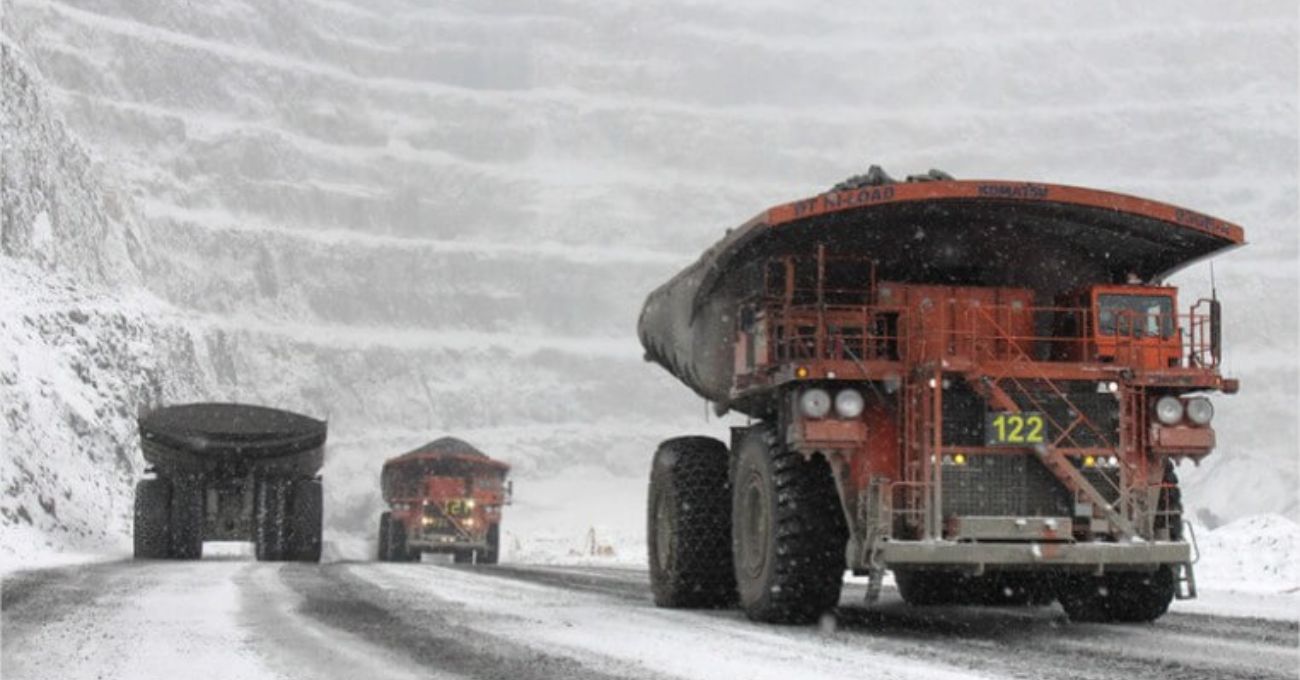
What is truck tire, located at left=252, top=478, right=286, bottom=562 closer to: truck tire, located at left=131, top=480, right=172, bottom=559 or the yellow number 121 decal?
truck tire, located at left=131, top=480, right=172, bottom=559

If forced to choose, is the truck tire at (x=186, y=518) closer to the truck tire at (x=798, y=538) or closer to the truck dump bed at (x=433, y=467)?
the truck dump bed at (x=433, y=467)

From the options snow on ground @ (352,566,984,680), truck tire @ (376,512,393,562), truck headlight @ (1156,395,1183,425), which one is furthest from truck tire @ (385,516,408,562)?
truck headlight @ (1156,395,1183,425)

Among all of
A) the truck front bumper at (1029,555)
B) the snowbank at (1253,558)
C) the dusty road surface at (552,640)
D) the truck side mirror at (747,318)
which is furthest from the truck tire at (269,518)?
the truck front bumper at (1029,555)

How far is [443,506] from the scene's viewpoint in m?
36.4

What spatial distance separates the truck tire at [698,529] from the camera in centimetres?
1149

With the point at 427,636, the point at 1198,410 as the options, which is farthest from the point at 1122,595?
the point at 427,636

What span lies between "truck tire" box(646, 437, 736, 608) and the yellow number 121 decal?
9.47 feet

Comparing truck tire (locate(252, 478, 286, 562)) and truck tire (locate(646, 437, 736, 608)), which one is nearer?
truck tire (locate(646, 437, 736, 608))

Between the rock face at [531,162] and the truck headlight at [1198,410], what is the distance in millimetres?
46227

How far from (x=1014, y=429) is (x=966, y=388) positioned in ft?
1.25

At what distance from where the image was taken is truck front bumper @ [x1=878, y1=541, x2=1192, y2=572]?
28.7 feet

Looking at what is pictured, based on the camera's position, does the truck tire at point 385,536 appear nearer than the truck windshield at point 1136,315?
No

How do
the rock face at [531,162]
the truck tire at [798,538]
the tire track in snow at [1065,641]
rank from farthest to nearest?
1. the rock face at [531,162]
2. the truck tire at [798,538]
3. the tire track in snow at [1065,641]

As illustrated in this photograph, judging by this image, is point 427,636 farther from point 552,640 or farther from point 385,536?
point 385,536
